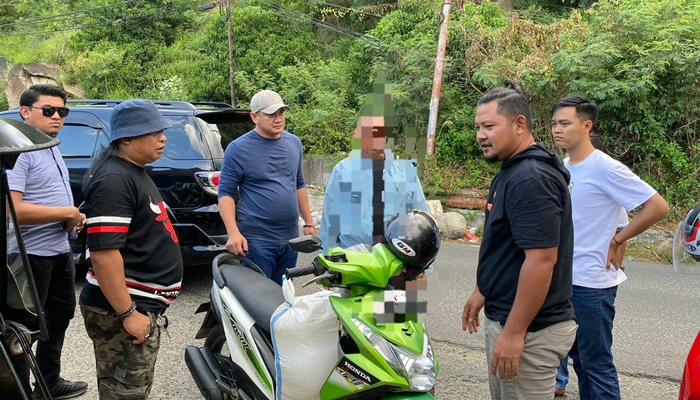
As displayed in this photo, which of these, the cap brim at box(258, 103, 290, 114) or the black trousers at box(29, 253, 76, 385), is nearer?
the black trousers at box(29, 253, 76, 385)

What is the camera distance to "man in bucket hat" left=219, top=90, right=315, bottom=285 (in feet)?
12.7

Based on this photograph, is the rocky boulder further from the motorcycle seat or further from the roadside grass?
the motorcycle seat

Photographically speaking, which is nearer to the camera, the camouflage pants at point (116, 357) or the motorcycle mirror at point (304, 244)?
the motorcycle mirror at point (304, 244)

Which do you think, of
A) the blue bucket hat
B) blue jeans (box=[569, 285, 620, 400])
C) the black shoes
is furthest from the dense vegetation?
the black shoes

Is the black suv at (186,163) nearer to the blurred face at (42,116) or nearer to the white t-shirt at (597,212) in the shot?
the blurred face at (42,116)

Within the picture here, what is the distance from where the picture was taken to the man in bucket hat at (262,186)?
12.7 feet

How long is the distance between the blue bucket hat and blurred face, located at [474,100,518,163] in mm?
1542

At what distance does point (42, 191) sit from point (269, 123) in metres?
1.51

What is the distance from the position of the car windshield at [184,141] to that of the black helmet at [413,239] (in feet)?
12.1

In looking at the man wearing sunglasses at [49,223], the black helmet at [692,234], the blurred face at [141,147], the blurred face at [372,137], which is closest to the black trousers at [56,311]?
the man wearing sunglasses at [49,223]

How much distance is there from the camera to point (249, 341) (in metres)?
2.85

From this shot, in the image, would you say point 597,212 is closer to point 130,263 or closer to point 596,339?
point 596,339

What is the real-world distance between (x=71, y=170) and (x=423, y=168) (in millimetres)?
4683

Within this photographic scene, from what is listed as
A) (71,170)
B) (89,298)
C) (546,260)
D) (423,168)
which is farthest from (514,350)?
(71,170)
